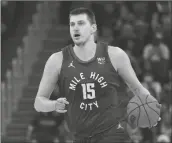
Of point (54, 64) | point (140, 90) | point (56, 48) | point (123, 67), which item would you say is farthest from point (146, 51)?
point (54, 64)

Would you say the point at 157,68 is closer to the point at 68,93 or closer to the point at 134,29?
the point at 134,29

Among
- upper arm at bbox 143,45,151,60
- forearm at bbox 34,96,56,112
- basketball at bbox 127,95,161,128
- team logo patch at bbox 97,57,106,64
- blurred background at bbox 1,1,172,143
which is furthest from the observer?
upper arm at bbox 143,45,151,60

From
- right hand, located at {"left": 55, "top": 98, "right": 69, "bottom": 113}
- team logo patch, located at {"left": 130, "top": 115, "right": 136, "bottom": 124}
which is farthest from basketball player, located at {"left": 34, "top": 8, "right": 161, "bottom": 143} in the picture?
team logo patch, located at {"left": 130, "top": 115, "right": 136, "bottom": 124}

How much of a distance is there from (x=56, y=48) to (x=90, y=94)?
784 cm

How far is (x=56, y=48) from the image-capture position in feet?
46.2

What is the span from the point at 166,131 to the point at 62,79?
17.6 ft

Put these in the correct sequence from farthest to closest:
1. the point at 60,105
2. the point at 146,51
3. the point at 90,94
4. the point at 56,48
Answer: the point at 56,48 < the point at 146,51 < the point at 90,94 < the point at 60,105

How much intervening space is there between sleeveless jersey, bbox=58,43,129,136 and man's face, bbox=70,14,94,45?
231mm

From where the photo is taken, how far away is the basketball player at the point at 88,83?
6.37 meters

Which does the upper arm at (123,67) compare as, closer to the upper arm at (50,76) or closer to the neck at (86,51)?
the neck at (86,51)

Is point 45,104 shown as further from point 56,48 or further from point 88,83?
point 56,48

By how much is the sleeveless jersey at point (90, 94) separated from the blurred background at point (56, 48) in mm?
4844

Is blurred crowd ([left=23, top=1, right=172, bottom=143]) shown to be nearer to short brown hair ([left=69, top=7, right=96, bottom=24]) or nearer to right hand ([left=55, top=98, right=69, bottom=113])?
short brown hair ([left=69, top=7, right=96, bottom=24])

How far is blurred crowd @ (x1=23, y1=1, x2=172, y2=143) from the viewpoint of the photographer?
37.8 feet
